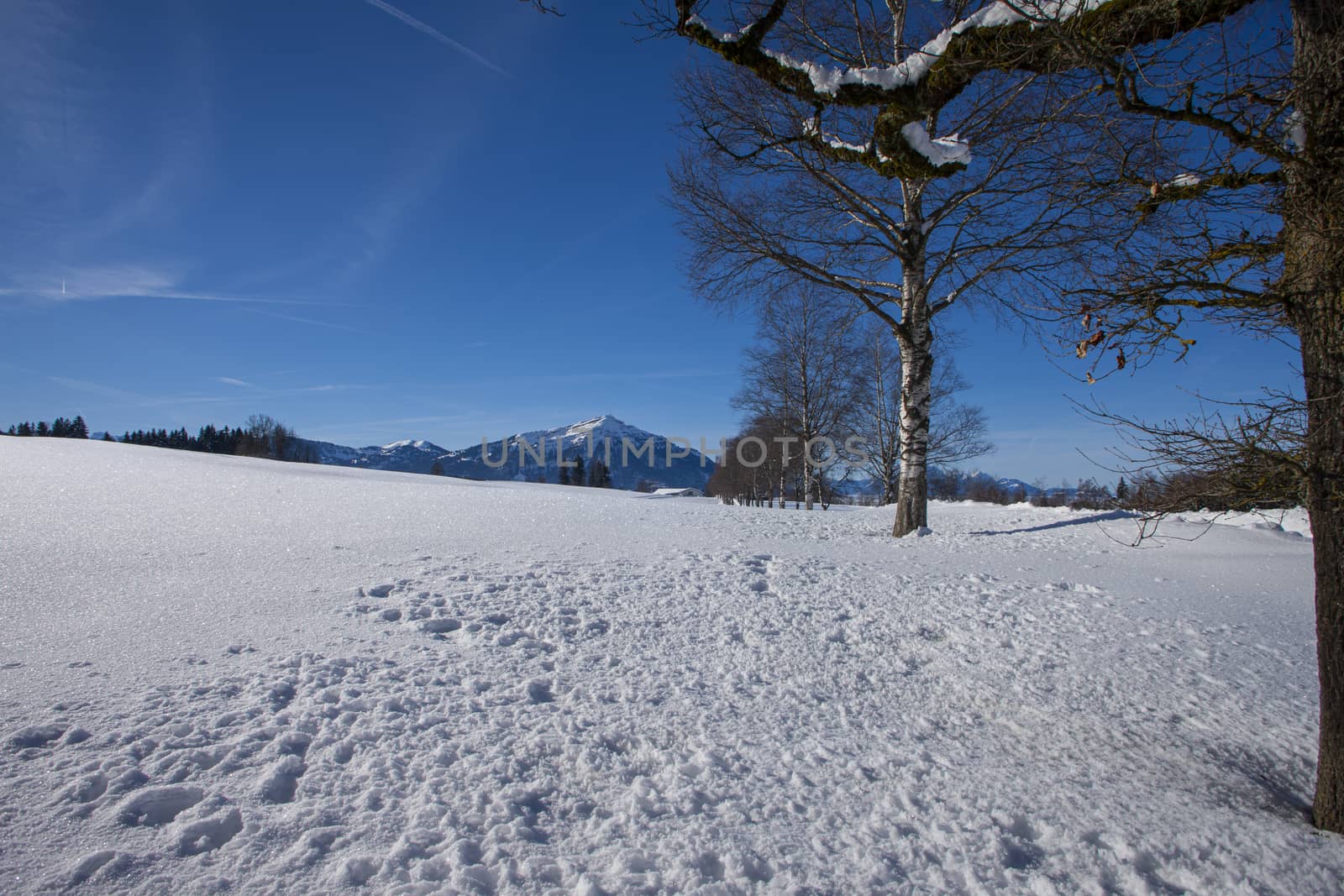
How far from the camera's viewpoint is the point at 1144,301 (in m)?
2.96

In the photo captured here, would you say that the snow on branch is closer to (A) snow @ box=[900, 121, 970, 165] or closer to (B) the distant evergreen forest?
(A) snow @ box=[900, 121, 970, 165]

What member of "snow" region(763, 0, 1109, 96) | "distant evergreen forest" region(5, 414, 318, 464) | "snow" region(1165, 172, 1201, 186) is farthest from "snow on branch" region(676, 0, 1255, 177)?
"distant evergreen forest" region(5, 414, 318, 464)

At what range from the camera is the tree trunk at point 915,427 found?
9234 mm

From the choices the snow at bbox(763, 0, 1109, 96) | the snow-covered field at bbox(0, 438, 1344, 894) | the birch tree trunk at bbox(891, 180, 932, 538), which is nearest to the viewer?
the snow-covered field at bbox(0, 438, 1344, 894)

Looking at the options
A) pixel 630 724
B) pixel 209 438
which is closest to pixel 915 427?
pixel 630 724

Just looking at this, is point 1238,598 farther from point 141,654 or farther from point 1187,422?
point 141,654

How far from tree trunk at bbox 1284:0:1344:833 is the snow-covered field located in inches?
30.2

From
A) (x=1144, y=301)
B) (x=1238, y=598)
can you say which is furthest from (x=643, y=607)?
(x=1238, y=598)

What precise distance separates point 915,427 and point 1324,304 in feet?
22.1

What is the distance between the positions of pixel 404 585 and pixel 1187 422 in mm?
5471

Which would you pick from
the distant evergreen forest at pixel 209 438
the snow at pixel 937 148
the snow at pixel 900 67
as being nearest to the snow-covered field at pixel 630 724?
the snow at pixel 937 148

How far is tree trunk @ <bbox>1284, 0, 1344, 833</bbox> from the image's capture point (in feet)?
8.66

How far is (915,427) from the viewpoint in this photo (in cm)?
936

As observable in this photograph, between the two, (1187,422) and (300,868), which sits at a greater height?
(1187,422)
